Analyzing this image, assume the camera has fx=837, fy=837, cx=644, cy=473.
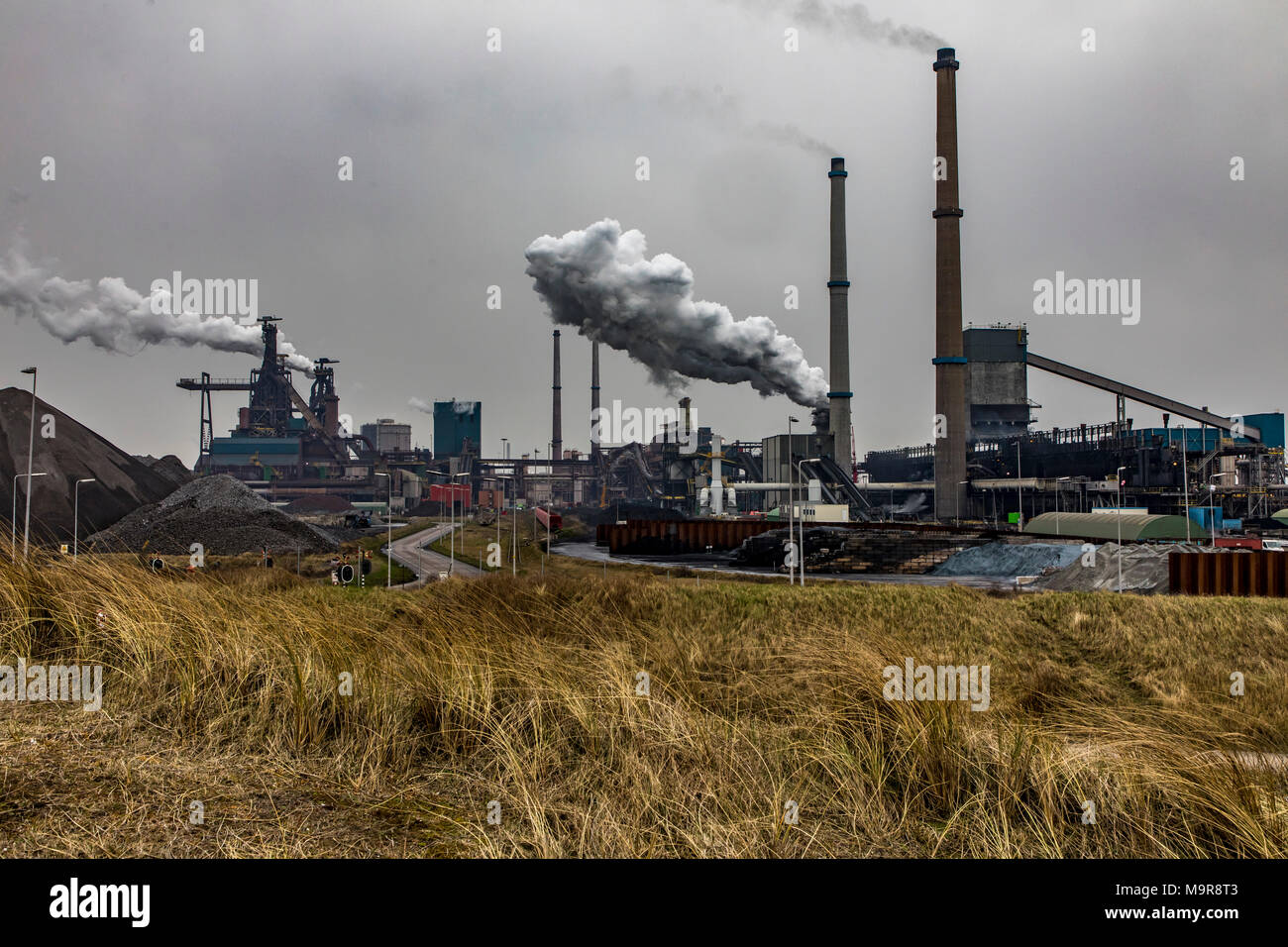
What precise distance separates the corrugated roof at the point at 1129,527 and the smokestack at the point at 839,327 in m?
29.7

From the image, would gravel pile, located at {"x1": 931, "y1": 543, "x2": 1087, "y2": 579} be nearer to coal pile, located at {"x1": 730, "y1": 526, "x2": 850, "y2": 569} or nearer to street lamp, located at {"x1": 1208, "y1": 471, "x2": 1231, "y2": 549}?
coal pile, located at {"x1": 730, "y1": 526, "x2": 850, "y2": 569}

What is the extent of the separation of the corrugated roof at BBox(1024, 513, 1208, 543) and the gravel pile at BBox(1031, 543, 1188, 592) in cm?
1277

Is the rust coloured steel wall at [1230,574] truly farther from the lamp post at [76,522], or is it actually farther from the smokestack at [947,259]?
the smokestack at [947,259]

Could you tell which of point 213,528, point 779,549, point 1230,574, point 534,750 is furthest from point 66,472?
point 1230,574

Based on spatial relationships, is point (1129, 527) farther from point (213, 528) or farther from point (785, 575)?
point (213, 528)

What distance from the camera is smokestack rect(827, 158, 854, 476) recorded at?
84500 mm

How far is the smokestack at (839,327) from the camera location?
3327 inches

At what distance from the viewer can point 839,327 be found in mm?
85000

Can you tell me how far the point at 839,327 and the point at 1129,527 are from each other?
39.3m

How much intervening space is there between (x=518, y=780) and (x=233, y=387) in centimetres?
11865

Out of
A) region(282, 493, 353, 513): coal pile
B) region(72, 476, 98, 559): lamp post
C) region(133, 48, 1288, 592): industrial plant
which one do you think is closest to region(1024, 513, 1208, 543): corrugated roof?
region(133, 48, 1288, 592): industrial plant

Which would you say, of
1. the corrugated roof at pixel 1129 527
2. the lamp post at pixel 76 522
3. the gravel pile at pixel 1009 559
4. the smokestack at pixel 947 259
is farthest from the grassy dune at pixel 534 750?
the smokestack at pixel 947 259

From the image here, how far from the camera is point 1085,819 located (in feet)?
15.6
